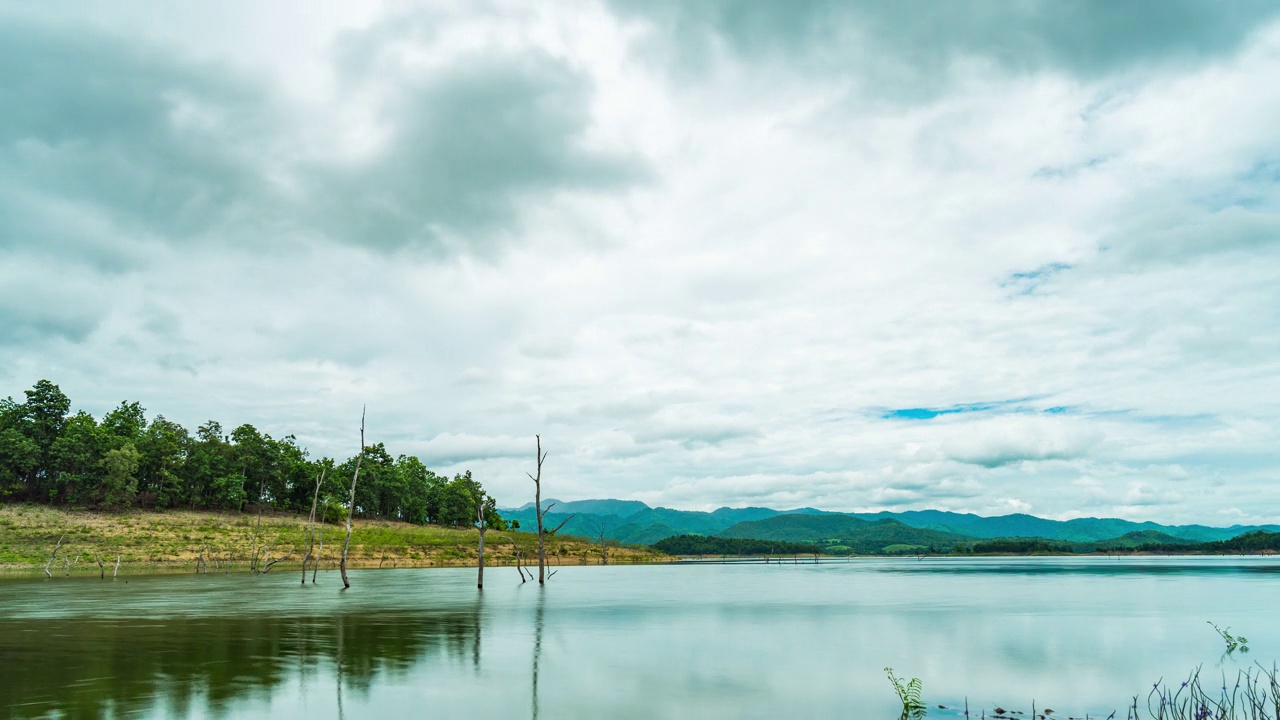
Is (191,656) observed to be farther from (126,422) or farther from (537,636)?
(126,422)

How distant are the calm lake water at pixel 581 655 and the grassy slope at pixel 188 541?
147ft

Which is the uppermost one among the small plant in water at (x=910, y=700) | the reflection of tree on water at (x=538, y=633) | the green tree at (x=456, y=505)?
the small plant in water at (x=910, y=700)

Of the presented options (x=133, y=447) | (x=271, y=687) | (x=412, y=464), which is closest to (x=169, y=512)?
(x=133, y=447)

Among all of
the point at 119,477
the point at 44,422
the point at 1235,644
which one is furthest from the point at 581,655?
the point at 44,422

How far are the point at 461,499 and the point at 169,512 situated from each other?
60.5 metres

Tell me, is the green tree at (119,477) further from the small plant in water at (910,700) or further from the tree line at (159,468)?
the small plant in water at (910,700)

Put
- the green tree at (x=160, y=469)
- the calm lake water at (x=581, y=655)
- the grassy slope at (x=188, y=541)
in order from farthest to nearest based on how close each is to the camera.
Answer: the green tree at (x=160, y=469), the grassy slope at (x=188, y=541), the calm lake water at (x=581, y=655)

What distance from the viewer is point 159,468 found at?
331 ft

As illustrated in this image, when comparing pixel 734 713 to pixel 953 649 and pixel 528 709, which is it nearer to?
pixel 528 709

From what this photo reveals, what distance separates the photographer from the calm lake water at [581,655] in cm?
1324

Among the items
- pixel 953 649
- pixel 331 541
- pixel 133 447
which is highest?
pixel 133 447

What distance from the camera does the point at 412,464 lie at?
145500mm

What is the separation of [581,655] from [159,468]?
344 feet

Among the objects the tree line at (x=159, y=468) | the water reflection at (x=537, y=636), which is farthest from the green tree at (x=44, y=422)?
the water reflection at (x=537, y=636)
